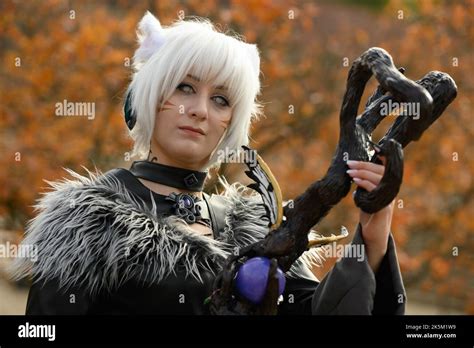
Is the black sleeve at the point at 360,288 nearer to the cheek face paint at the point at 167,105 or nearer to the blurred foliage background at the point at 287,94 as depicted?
the cheek face paint at the point at 167,105

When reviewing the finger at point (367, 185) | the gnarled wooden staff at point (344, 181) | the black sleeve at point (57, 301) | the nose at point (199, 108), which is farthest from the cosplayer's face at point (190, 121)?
→ the finger at point (367, 185)

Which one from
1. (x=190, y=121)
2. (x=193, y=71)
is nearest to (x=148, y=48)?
(x=193, y=71)

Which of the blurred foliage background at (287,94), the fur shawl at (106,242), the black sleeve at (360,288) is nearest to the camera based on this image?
the black sleeve at (360,288)

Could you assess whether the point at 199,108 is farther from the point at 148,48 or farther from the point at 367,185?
the point at 367,185

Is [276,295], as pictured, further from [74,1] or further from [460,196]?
[460,196]

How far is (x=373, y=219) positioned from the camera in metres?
2.34

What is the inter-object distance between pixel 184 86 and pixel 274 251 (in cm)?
68

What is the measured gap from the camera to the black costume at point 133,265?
2451 millimetres

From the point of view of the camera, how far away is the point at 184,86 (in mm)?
2695

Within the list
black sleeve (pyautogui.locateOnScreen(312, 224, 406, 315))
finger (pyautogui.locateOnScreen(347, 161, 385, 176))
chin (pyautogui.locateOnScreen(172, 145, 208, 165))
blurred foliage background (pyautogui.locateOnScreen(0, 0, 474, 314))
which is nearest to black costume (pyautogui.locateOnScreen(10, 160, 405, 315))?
black sleeve (pyautogui.locateOnScreen(312, 224, 406, 315))

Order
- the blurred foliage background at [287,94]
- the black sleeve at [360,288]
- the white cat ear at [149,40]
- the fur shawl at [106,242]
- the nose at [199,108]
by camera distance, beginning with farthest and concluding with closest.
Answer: the blurred foliage background at [287,94], the white cat ear at [149,40], the nose at [199,108], the fur shawl at [106,242], the black sleeve at [360,288]

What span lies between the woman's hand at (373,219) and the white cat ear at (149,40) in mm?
883

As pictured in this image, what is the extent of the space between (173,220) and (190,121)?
0.32m

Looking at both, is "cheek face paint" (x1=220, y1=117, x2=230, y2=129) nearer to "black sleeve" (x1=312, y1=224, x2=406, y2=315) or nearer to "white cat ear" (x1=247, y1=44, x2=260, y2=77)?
"white cat ear" (x1=247, y1=44, x2=260, y2=77)
